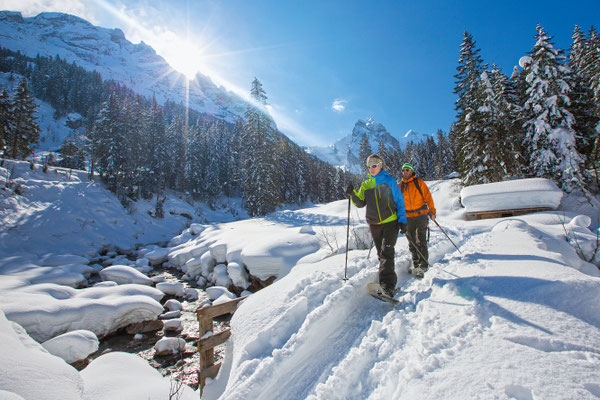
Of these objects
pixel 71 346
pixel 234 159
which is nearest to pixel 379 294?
pixel 71 346

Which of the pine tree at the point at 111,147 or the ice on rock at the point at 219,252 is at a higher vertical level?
the pine tree at the point at 111,147

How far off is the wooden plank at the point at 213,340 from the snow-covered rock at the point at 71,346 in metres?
3.09

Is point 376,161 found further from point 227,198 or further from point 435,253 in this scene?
point 227,198

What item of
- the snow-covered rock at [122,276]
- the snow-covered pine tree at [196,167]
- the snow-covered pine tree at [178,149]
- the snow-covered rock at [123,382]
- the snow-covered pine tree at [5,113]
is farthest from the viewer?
the snow-covered pine tree at [178,149]

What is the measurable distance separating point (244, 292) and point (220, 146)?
42.4 metres

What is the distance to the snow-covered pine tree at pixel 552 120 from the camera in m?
14.7

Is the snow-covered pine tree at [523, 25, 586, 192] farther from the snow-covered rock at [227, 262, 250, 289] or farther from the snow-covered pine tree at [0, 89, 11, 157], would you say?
the snow-covered pine tree at [0, 89, 11, 157]

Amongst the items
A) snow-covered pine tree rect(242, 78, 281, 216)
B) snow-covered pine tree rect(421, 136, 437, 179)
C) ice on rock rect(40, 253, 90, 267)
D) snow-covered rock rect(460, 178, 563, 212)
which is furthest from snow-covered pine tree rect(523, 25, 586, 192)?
snow-covered pine tree rect(421, 136, 437, 179)

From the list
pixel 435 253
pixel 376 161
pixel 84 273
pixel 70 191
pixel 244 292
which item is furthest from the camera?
pixel 70 191

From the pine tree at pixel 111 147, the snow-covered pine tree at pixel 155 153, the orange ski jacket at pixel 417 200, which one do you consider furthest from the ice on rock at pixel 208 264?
the snow-covered pine tree at pixel 155 153

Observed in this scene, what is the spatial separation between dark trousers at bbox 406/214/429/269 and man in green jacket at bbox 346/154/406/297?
4.12ft

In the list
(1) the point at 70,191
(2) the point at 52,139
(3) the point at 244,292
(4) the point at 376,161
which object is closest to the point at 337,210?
(3) the point at 244,292

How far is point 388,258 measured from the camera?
3.99 metres

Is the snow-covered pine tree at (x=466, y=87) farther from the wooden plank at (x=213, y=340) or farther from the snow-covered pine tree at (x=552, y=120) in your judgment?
the wooden plank at (x=213, y=340)
